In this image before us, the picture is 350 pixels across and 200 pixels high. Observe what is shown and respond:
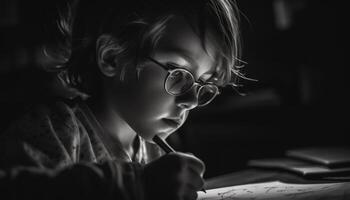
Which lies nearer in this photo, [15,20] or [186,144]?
[186,144]

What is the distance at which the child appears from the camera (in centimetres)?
70

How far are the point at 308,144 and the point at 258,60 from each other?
43 cm

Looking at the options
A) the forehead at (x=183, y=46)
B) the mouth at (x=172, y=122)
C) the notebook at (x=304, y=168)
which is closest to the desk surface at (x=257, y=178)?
the notebook at (x=304, y=168)

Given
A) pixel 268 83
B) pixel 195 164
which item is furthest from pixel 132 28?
pixel 268 83

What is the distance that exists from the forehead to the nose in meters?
0.04

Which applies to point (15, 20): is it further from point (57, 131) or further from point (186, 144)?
point (57, 131)

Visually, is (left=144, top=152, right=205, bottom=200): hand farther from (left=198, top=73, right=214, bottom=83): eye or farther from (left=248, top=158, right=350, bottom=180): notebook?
(left=248, top=158, right=350, bottom=180): notebook

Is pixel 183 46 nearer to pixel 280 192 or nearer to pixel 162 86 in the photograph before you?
pixel 162 86

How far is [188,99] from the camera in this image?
854mm

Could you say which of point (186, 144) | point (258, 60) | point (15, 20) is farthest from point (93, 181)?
point (15, 20)

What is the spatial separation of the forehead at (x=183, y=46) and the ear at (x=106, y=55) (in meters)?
0.09

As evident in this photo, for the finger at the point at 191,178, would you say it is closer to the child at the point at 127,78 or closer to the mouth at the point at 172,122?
the child at the point at 127,78

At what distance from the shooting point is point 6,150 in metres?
0.66

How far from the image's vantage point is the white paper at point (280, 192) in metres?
0.71
